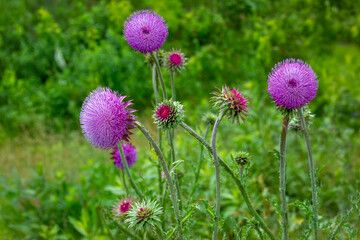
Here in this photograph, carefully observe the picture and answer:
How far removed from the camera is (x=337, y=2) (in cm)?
495

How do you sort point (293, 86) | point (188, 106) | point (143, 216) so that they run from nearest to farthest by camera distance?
point (293, 86) < point (143, 216) < point (188, 106)

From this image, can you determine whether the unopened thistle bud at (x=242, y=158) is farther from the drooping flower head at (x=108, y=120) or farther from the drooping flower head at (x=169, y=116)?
the drooping flower head at (x=108, y=120)

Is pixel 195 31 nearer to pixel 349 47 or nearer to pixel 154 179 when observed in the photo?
pixel 349 47

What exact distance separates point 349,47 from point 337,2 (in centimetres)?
172

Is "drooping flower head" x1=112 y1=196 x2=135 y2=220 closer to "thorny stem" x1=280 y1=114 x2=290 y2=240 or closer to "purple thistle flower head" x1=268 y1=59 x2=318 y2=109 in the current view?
"thorny stem" x1=280 y1=114 x2=290 y2=240

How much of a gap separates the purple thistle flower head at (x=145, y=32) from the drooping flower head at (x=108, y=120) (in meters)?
0.34

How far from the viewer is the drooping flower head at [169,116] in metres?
1.49

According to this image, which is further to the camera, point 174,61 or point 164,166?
point 174,61

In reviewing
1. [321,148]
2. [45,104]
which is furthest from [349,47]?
[45,104]

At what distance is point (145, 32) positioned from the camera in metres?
1.75

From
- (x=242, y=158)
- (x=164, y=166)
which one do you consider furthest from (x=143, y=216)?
(x=242, y=158)

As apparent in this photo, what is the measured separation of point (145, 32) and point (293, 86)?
78 centimetres

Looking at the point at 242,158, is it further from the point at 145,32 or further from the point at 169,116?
the point at 145,32

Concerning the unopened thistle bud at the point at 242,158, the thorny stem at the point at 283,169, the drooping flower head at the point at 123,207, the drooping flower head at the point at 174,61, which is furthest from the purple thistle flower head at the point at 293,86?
the drooping flower head at the point at 123,207
